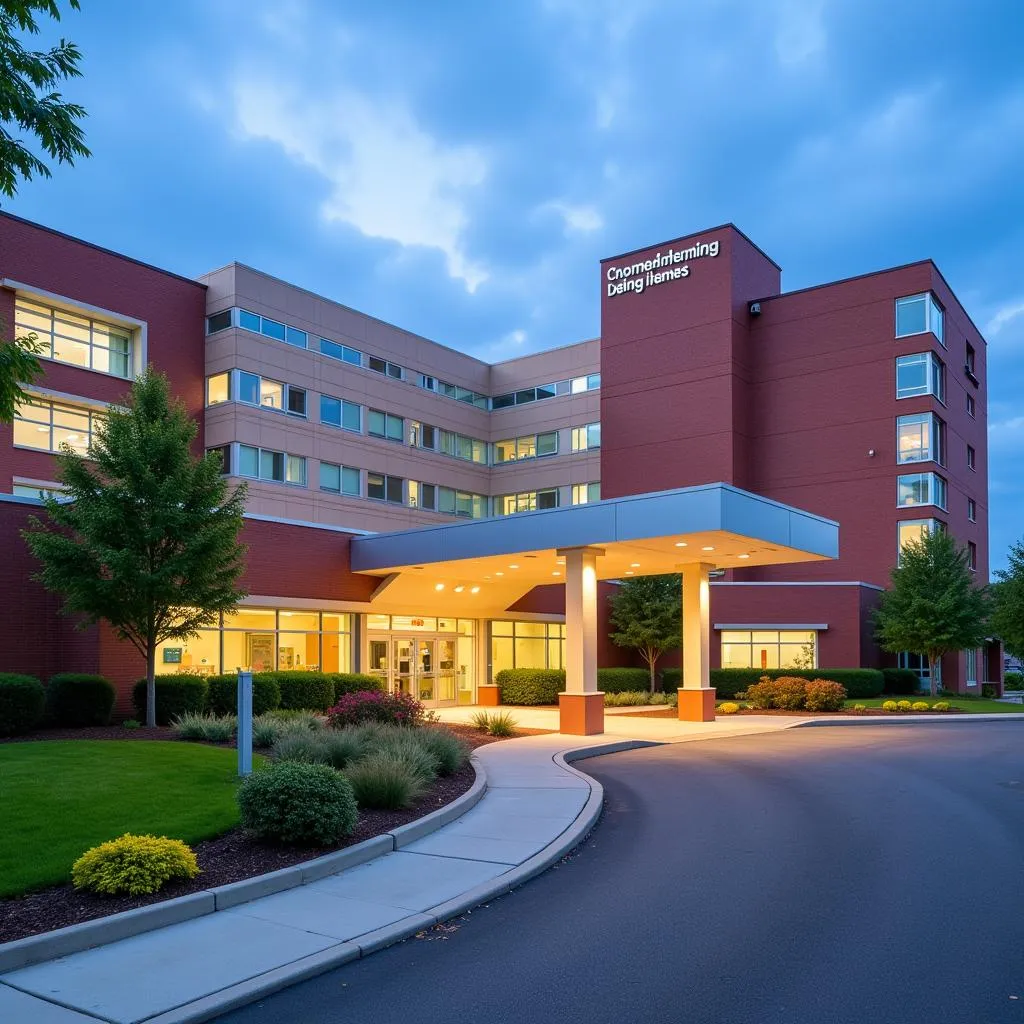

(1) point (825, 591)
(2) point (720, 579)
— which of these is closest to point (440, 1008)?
(1) point (825, 591)

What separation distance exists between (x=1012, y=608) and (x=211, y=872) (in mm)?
42601

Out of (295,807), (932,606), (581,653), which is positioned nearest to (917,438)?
(932,606)

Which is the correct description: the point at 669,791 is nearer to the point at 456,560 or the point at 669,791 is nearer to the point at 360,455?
the point at 456,560

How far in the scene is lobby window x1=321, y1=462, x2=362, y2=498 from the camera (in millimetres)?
42844

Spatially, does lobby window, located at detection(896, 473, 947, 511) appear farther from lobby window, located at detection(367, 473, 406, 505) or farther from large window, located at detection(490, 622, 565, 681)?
lobby window, located at detection(367, 473, 406, 505)

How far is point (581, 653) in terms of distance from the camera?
76.3 ft

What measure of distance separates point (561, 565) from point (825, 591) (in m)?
17.8

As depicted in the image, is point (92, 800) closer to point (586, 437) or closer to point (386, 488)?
point (386, 488)

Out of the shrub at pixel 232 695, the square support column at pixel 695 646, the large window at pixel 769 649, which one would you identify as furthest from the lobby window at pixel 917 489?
the shrub at pixel 232 695

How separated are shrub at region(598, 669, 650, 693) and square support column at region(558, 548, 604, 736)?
45.3 ft

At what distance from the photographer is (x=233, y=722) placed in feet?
61.1

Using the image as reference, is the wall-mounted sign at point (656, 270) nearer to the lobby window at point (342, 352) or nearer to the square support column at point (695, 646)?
the lobby window at point (342, 352)

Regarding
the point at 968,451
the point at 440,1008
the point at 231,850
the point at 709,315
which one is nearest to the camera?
the point at 440,1008

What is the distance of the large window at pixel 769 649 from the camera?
4178 centimetres
